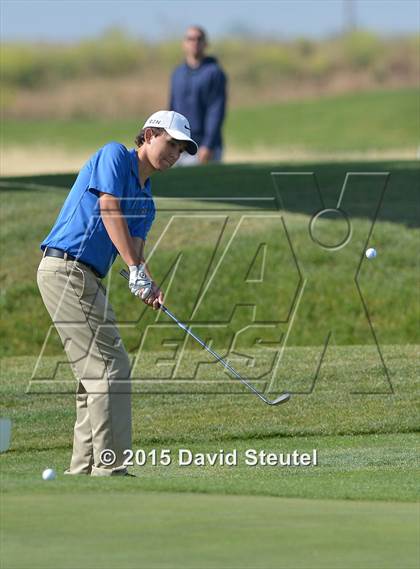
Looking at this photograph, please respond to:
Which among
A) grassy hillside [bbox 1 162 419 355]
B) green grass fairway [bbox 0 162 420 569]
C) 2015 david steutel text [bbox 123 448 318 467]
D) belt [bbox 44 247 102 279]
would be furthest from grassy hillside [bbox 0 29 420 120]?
belt [bbox 44 247 102 279]

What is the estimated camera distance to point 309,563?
5316 millimetres

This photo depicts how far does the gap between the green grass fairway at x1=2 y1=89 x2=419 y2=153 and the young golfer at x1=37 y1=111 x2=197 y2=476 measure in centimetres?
5275

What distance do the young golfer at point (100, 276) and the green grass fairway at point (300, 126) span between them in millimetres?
52747

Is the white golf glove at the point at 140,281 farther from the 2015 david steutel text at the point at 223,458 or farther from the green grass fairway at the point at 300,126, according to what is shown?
the green grass fairway at the point at 300,126

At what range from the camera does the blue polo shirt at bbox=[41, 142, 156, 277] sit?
8.15 metres

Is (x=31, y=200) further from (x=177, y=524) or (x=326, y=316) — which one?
(x=177, y=524)

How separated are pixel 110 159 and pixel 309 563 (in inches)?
136

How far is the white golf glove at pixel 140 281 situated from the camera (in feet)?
27.2

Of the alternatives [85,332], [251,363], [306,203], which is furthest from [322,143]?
[85,332]

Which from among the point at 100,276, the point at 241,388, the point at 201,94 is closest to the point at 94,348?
the point at 100,276

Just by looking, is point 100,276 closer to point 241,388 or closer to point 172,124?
point 172,124

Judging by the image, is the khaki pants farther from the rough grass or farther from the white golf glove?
the rough grass

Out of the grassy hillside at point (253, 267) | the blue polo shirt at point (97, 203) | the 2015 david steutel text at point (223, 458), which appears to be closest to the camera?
the blue polo shirt at point (97, 203)

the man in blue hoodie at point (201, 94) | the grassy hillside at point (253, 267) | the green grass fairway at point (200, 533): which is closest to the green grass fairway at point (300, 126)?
the man in blue hoodie at point (201, 94)
